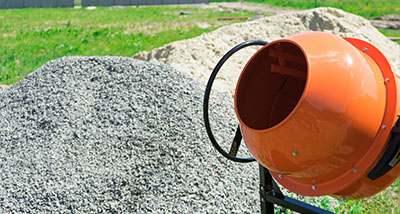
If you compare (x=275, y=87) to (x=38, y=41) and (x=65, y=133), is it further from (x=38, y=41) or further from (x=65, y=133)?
(x=38, y=41)

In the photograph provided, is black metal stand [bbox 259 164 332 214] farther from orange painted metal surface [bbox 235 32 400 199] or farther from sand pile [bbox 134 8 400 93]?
sand pile [bbox 134 8 400 93]

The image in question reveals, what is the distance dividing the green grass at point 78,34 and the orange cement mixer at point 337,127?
6997 mm

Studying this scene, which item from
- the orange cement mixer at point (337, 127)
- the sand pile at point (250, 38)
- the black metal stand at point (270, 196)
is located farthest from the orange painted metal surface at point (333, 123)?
the sand pile at point (250, 38)

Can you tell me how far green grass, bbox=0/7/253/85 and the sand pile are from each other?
264 cm

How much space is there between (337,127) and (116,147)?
8.29 ft

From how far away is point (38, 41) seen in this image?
1171 cm

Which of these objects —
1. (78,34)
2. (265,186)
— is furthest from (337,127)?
(78,34)

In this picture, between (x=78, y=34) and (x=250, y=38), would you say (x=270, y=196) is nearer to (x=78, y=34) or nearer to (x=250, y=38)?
(x=250, y=38)

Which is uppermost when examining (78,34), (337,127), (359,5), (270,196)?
(337,127)

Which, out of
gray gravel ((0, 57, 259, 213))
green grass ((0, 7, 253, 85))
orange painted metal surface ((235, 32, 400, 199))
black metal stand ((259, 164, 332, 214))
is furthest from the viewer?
green grass ((0, 7, 253, 85))

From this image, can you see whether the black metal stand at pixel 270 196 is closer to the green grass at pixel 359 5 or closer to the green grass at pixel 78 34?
the green grass at pixel 78 34

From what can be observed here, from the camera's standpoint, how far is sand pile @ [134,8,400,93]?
293 inches

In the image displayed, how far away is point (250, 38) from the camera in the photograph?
8.17 metres

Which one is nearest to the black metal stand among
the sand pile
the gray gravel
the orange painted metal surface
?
the orange painted metal surface
